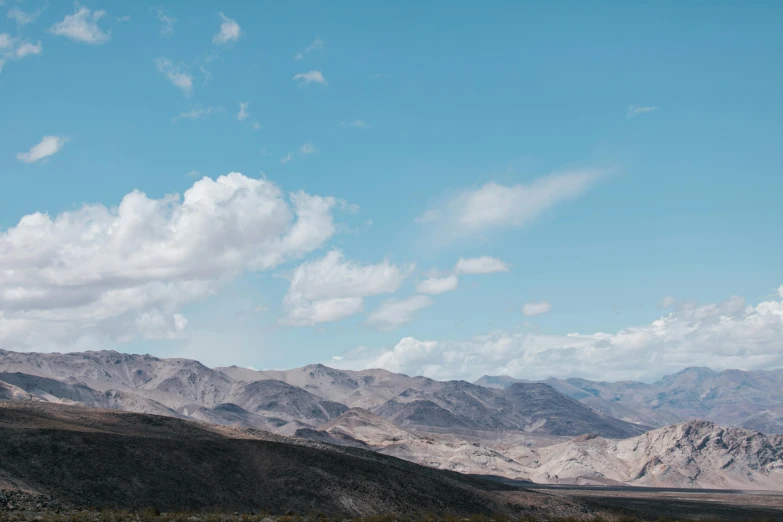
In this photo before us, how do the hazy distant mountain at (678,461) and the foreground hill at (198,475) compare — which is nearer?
the foreground hill at (198,475)

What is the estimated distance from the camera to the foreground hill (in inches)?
1823

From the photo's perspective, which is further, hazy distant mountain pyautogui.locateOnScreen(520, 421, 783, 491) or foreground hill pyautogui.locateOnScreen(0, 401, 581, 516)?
hazy distant mountain pyautogui.locateOnScreen(520, 421, 783, 491)

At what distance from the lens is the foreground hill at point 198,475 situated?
46312 millimetres

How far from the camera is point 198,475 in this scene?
2046 inches

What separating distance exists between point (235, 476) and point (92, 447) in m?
10.2

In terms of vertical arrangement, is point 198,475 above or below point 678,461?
above

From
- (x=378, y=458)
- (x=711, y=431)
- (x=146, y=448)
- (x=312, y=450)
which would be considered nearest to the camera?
(x=146, y=448)

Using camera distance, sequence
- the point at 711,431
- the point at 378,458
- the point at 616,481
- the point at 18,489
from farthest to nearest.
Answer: the point at 711,431 → the point at 616,481 → the point at 378,458 → the point at 18,489

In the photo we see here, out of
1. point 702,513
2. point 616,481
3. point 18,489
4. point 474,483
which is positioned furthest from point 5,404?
point 616,481

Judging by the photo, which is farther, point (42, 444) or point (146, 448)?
point (146, 448)

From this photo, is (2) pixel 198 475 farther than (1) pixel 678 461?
No

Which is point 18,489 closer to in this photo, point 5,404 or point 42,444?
point 42,444

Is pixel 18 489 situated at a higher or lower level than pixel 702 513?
higher

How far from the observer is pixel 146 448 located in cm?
5322
